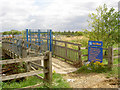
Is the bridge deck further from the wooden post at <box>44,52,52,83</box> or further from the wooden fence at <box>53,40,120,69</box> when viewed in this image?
the wooden post at <box>44,52,52,83</box>

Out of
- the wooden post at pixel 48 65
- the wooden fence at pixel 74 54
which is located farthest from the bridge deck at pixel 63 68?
the wooden post at pixel 48 65

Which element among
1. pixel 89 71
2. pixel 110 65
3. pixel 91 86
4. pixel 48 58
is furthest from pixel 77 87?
pixel 110 65

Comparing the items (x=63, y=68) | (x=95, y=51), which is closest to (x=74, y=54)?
(x=63, y=68)

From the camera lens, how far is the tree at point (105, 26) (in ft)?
31.6

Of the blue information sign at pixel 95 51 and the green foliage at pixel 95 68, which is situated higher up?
the blue information sign at pixel 95 51

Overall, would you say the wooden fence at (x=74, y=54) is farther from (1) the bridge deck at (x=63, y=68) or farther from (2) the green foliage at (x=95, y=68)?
(1) the bridge deck at (x=63, y=68)

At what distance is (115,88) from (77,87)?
120cm

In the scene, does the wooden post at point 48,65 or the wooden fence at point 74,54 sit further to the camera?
the wooden fence at point 74,54

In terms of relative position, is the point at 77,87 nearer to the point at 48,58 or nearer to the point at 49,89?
the point at 49,89

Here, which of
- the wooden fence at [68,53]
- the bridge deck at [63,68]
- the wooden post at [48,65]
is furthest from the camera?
the wooden fence at [68,53]

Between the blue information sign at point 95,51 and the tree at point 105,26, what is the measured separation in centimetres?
285

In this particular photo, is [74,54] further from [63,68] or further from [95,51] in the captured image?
[95,51]

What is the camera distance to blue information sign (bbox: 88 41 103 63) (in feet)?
22.5

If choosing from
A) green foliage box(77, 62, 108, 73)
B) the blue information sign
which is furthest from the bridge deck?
the blue information sign
